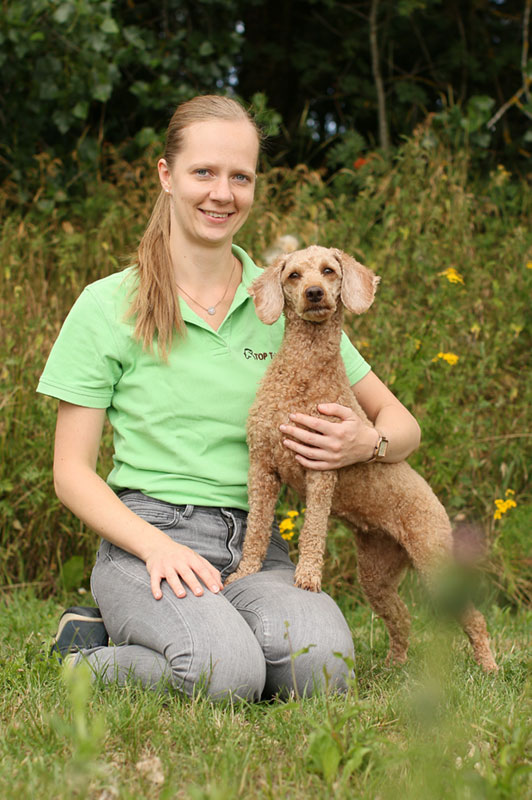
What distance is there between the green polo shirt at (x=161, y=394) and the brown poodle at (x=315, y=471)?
11cm

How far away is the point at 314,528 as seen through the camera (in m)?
2.29

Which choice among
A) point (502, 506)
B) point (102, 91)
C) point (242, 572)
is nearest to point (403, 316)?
point (502, 506)

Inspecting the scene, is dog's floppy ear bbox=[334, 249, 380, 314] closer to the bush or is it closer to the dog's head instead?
the dog's head

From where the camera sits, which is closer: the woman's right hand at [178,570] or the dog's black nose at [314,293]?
the woman's right hand at [178,570]

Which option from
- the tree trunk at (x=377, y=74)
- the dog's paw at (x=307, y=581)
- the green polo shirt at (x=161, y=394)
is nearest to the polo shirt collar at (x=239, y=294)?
the green polo shirt at (x=161, y=394)

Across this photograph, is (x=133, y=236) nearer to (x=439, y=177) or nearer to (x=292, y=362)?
(x=439, y=177)

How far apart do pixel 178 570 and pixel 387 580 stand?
0.75 meters

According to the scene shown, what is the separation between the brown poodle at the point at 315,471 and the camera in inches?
90.5

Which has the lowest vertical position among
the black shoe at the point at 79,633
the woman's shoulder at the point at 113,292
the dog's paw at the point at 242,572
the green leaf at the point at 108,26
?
the black shoe at the point at 79,633

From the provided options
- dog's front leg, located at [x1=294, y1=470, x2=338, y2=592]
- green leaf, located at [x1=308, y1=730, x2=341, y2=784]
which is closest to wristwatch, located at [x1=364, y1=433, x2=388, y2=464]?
dog's front leg, located at [x1=294, y1=470, x2=338, y2=592]

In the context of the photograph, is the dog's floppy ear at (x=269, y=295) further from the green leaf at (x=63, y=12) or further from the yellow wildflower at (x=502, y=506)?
the green leaf at (x=63, y=12)

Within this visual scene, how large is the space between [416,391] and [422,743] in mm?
2253

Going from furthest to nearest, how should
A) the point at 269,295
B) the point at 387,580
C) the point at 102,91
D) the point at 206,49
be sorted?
1. the point at 206,49
2. the point at 102,91
3. the point at 387,580
4. the point at 269,295

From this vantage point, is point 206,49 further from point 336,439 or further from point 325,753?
point 325,753
